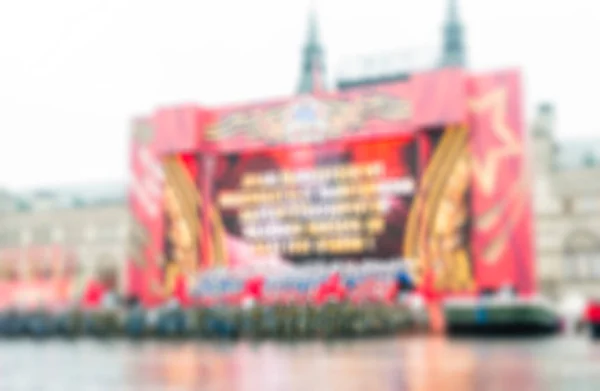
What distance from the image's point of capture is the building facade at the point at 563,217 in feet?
130

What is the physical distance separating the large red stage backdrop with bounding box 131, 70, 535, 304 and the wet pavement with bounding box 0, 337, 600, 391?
45.3 feet

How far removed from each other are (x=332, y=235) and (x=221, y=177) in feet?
20.7

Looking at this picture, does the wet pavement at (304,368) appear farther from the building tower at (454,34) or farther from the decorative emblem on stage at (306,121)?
the building tower at (454,34)

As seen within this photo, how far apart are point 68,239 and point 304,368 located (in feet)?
134

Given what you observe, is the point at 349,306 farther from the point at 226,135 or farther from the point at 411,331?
the point at 226,135

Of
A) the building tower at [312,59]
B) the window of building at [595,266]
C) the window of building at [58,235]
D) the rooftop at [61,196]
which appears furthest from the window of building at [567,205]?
the window of building at [58,235]

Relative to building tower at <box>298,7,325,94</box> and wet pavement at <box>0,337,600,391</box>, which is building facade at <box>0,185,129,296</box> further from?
wet pavement at <box>0,337,600,391</box>

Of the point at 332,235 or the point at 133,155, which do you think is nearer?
the point at 332,235

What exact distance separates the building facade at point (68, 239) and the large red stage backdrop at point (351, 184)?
9472 millimetres

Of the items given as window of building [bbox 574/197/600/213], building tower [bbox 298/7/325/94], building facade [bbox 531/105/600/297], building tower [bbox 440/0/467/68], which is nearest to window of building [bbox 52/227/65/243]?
building tower [bbox 298/7/325/94]

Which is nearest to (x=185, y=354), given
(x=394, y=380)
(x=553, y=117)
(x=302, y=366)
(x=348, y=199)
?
(x=302, y=366)

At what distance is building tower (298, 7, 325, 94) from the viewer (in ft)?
200

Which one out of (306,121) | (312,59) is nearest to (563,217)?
(306,121)

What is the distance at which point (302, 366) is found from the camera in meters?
14.3
